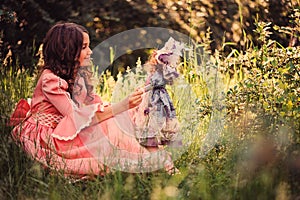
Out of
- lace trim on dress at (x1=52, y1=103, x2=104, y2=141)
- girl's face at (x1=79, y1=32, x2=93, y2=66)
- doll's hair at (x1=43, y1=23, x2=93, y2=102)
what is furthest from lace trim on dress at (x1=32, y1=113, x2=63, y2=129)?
girl's face at (x1=79, y1=32, x2=93, y2=66)

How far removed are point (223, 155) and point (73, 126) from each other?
0.84m

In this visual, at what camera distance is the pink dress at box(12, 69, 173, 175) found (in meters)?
3.22

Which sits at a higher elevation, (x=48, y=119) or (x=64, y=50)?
(x=64, y=50)

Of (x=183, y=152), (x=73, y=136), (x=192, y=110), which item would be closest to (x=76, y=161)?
(x=73, y=136)

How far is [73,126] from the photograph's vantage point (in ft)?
10.9

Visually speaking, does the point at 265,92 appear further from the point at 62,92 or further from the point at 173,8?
the point at 173,8

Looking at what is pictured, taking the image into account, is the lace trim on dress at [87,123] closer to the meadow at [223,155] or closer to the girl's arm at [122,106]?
the girl's arm at [122,106]

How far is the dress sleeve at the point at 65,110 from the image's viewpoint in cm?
331

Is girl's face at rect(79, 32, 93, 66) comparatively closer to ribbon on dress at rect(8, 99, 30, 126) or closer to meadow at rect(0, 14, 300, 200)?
ribbon on dress at rect(8, 99, 30, 126)

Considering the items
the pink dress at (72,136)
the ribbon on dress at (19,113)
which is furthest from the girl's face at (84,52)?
the ribbon on dress at (19,113)

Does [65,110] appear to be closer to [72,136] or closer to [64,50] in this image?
[72,136]

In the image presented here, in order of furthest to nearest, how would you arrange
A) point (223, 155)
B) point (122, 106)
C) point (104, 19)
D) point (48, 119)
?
point (104, 19)
point (48, 119)
point (122, 106)
point (223, 155)

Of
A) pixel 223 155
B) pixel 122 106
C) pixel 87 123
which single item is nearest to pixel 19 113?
pixel 87 123

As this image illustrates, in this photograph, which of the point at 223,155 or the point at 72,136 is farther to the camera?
the point at 72,136
